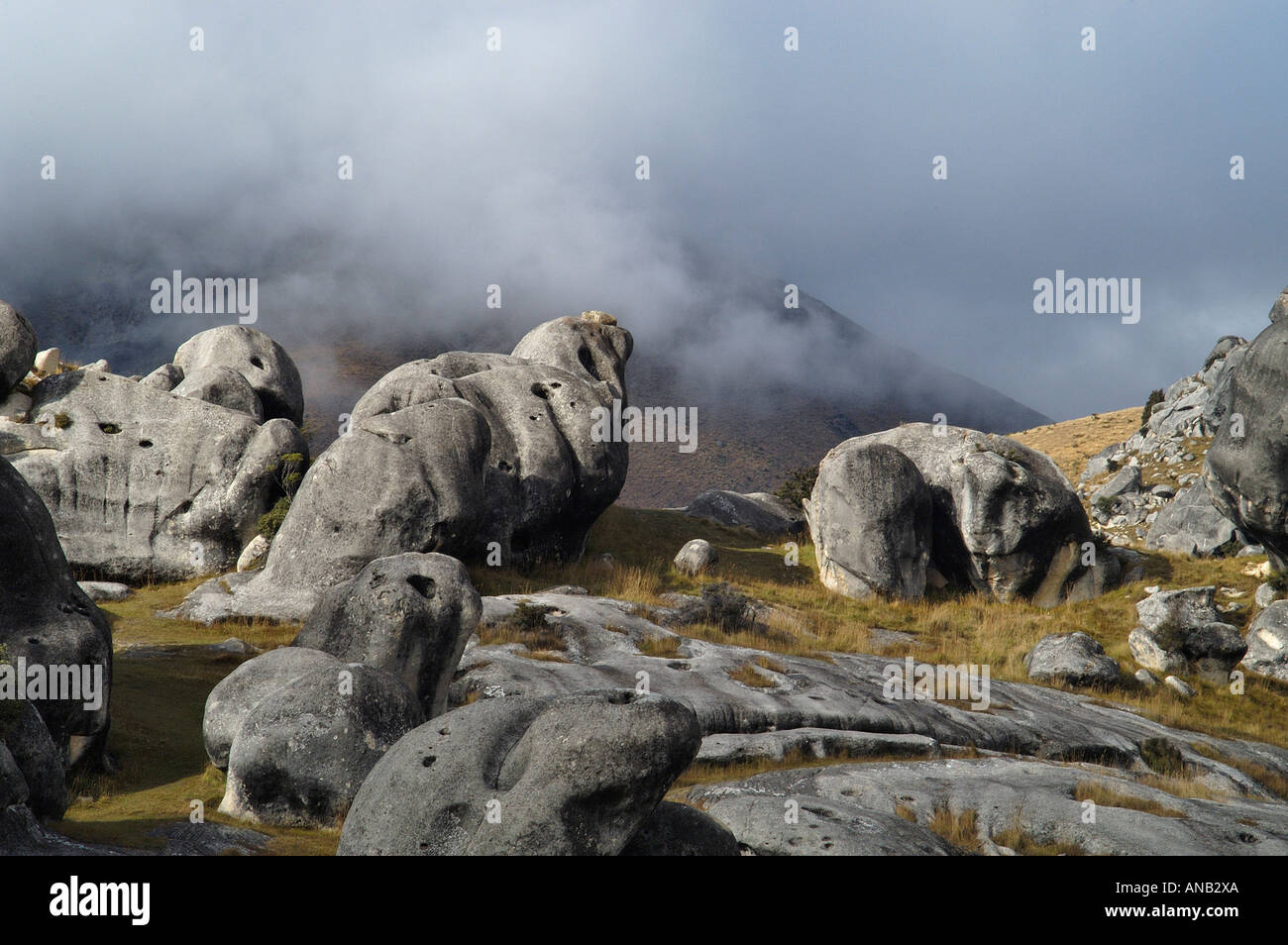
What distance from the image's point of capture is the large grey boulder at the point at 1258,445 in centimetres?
2216

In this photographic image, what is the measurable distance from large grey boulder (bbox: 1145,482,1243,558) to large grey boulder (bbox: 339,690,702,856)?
36.8 meters

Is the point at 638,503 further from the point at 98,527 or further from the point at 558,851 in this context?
the point at 558,851

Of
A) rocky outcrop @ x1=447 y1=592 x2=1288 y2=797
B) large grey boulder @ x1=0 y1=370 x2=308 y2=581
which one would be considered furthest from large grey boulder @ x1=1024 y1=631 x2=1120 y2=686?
large grey boulder @ x1=0 y1=370 x2=308 y2=581

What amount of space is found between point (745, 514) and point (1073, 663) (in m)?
21.1

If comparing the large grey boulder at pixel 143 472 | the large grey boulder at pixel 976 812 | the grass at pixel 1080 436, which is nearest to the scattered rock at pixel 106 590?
the large grey boulder at pixel 143 472

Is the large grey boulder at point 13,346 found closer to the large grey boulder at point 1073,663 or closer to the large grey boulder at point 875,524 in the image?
the large grey boulder at point 875,524

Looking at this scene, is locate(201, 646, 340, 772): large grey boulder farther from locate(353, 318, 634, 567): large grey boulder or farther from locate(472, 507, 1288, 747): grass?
locate(353, 318, 634, 567): large grey boulder

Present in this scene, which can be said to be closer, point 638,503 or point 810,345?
point 638,503

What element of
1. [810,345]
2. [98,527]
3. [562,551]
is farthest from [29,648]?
[810,345]

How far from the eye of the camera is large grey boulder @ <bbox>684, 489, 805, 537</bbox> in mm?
43219

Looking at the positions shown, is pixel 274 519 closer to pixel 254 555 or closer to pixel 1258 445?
pixel 254 555

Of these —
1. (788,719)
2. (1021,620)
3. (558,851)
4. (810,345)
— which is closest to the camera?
(558,851)
